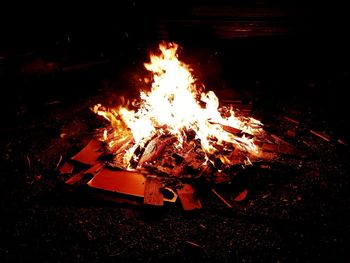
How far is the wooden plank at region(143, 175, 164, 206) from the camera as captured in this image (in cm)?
431

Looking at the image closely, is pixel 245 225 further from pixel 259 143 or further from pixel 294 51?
pixel 294 51

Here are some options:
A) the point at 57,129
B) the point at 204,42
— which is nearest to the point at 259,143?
the point at 204,42

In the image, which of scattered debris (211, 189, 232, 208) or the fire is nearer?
scattered debris (211, 189, 232, 208)

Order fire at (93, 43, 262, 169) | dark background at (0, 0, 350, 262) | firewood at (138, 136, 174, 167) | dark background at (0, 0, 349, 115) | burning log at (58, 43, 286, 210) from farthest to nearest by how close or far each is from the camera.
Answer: dark background at (0, 0, 349, 115) → fire at (93, 43, 262, 169) → firewood at (138, 136, 174, 167) → burning log at (58, 43, 286, 210) → dark background at (0, 0, 350, 262)

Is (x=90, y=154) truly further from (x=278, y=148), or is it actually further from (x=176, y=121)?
(x=278, y=148)

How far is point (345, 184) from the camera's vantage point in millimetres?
4703

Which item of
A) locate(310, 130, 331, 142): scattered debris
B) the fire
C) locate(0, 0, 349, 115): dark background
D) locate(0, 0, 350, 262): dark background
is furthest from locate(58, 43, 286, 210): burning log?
locate(0, 0, 349, 115): dark background

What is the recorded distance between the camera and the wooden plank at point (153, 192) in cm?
431

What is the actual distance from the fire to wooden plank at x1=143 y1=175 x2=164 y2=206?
0.59 m

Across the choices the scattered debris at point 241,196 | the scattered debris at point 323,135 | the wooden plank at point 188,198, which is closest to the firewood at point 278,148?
the scattered debris at point 323,135

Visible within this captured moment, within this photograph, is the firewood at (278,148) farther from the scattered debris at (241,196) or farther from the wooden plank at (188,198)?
the wooden plank at (188,198)

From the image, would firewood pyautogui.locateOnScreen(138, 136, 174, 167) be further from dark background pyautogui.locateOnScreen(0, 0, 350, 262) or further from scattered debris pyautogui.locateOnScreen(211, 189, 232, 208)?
scattered debris pyautogui.locateOnScreen(211, 189, 232, 208)

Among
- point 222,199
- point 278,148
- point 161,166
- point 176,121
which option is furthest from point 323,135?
point 161,166

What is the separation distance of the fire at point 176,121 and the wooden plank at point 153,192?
59cm
